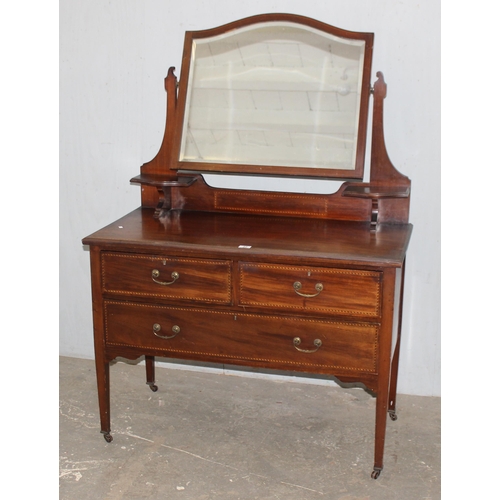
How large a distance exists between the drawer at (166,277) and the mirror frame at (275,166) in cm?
55

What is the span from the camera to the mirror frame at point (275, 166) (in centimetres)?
288

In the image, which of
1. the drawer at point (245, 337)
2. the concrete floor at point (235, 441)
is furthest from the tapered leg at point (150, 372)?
the drawer at point (245, 337)

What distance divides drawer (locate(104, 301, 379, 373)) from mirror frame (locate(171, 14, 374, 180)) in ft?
2.17

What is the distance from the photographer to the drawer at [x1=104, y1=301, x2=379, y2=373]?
8.41ft

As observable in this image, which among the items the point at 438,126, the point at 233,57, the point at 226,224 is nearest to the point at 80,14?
the point at 233,57

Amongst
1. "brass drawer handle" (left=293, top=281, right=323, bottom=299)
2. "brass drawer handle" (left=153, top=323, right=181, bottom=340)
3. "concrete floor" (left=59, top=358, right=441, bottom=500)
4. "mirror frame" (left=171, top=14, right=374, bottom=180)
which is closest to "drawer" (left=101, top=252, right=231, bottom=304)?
"brass drawer handle" (left=153, top=323, right=181, bottom=340)

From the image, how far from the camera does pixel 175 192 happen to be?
314 centimetres

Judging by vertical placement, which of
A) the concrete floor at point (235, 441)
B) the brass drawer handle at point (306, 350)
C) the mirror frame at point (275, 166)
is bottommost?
the concrete floor at point (235, 441)

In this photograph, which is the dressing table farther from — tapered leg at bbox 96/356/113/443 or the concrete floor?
the concrete floor

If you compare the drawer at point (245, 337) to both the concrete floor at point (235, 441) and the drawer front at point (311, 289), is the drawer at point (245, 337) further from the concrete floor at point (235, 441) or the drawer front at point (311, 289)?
the concrete floor at point (235, 441)

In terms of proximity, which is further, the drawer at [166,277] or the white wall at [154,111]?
the white wall at [154,111]

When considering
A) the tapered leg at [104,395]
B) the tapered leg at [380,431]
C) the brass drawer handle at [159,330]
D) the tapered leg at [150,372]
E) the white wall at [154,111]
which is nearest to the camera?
the tapered leg at [380,431]

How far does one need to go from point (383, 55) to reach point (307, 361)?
1329mm

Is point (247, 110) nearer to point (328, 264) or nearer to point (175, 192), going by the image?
point (175, 192)
